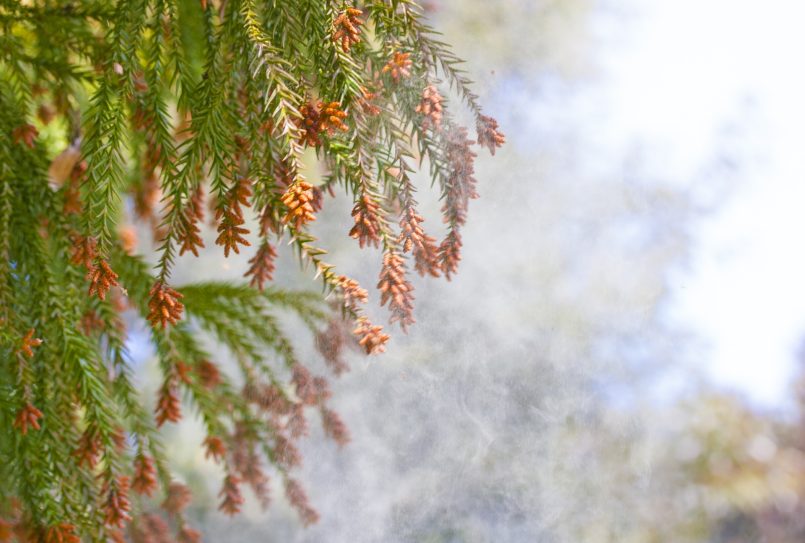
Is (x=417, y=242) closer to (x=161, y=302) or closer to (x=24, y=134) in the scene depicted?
(x=161, y=302)

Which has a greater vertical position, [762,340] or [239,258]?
[239,258]

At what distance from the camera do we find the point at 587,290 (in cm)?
197

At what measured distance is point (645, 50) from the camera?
6.62 feet

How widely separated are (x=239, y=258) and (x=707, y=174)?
1569mm

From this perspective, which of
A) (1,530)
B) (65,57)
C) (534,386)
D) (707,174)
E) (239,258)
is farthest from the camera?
(239,258)

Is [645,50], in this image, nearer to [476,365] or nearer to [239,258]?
[476,365]

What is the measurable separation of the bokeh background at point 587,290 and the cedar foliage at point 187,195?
332mm

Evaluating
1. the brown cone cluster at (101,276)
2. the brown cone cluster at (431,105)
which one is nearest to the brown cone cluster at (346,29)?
the brown cone cluster at (431,105)

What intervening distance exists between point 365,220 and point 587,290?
4.11 feet

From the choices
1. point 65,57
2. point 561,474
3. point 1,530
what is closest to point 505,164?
point 561,474

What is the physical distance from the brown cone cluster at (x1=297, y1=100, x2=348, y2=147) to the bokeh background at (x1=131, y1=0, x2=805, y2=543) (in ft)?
2.57

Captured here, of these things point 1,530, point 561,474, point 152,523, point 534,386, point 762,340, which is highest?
point 762,340

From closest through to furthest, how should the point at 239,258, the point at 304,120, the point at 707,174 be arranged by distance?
the point at 304,120 → the point at 707,174 → the point at 239,258

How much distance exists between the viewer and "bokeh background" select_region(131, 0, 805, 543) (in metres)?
1.78
